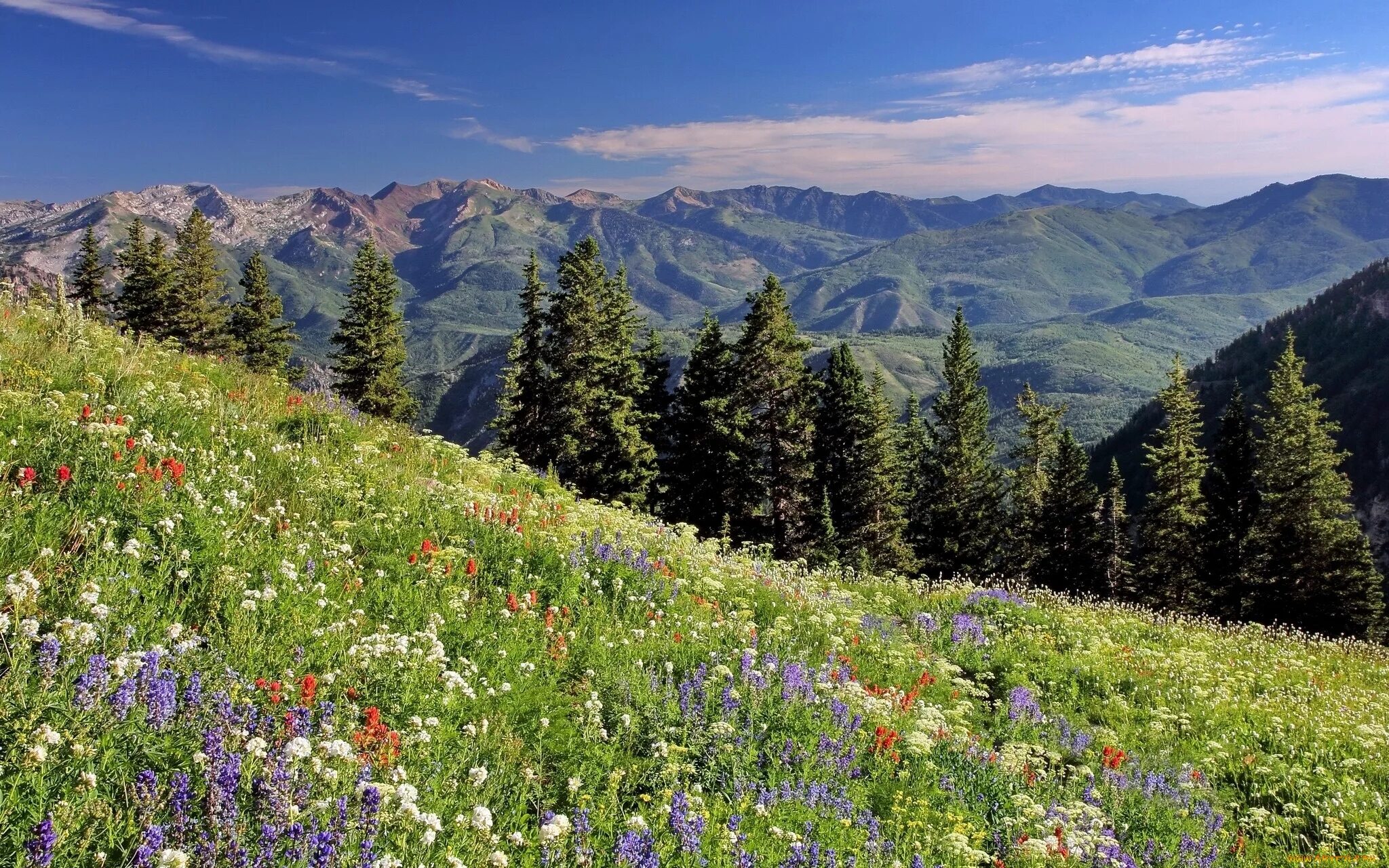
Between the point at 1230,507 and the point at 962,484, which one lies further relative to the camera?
the point at 1230,507

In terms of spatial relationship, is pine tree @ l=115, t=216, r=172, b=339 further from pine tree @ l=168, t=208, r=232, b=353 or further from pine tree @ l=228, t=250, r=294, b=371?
pine tree @ l=228, t=250, r=294, b=371

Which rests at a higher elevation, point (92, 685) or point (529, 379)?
point (92, 685)

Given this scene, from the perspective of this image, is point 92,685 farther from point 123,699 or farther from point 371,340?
point 371,340

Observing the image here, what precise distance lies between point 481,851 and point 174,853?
1.34 m

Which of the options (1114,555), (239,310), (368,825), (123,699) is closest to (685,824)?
(368,825)

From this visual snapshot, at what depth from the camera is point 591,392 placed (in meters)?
36.2

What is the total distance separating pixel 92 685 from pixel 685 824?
9.69ft

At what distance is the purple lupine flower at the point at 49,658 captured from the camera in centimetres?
328

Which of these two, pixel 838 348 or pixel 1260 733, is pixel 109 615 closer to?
pixel 1260 733

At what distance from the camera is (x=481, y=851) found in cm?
356

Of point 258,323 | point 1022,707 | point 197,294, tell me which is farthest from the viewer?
point 258,323

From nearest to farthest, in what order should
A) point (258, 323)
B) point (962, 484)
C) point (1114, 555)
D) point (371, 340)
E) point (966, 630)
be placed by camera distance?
1. point (966, 630)
2. point (962, 484)
3. point (371, 340)
4. point (1114, 555)
5. point (258, 323)

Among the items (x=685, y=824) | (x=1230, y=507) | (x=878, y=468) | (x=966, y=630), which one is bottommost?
(x=1230, y=507)

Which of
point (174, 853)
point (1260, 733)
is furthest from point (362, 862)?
point (1260, 733)
